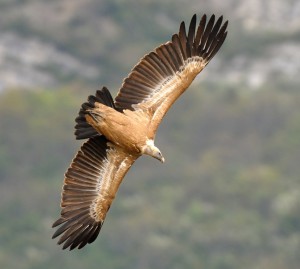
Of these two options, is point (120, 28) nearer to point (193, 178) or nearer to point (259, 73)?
point (259, 73)

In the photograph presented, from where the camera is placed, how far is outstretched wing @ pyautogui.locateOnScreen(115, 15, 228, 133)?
18000mm

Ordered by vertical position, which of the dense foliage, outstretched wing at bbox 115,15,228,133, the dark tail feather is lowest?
the dark tail feather

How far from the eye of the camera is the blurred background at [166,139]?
6009 centimetres

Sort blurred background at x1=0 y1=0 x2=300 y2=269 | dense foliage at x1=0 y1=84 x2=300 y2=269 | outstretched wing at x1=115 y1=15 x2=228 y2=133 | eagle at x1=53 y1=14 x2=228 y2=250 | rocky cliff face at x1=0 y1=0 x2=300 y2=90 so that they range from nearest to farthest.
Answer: eagle at x1=53 y1=14 x2=228 y2=250 < outstretched wing at x1=115 y1=15 x2=228 y2=133 < dense foliage at x1=0 y1=84 x2=300 y2=269 < blurred background at x1=0 y1=0 x2=300 y2=269 < rocky cliff face at x1=0 y1=0 x2=300 y2=90

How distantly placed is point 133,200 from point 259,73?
13190mm

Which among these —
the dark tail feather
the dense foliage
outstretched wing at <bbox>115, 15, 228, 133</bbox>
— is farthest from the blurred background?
the dark tail feather

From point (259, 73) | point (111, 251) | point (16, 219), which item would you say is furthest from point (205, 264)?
point (259, 73)

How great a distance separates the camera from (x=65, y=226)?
17.9 metres

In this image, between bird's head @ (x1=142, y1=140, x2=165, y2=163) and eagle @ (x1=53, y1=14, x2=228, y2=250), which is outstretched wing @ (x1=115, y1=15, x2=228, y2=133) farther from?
bird's head @ (x1=142, y1=140, x2=165, y2=163)

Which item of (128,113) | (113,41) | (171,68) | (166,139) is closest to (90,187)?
(128,113)

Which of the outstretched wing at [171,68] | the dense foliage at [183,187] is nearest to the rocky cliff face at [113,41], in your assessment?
the dense foliage at [183,187]

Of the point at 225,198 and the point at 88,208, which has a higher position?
the point at 225,198

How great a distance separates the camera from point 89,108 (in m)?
17.4

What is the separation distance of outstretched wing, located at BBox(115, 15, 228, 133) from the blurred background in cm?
3929
